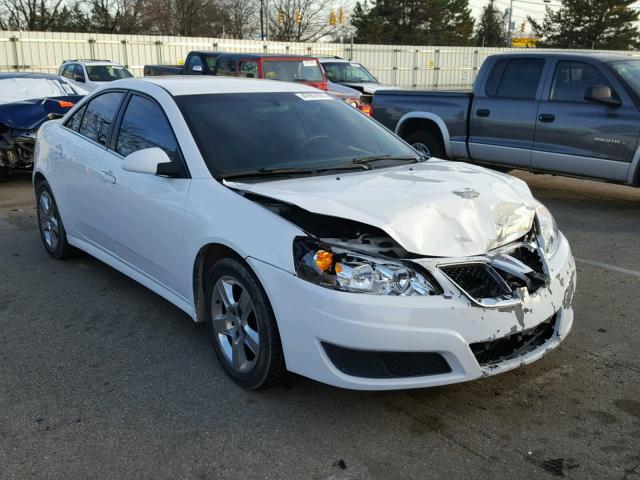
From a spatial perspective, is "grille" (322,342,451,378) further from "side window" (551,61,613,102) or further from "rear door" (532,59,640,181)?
"side window" (551,61,613,102)

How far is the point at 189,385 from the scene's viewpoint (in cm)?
362

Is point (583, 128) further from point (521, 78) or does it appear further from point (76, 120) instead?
point (76, 120)

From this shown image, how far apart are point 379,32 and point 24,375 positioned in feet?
200

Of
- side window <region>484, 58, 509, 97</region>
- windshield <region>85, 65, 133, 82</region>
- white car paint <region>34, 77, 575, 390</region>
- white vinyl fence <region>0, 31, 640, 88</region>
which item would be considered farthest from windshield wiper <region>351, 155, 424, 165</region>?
white vinyl fence <region>0, 31, 640, 88</region>

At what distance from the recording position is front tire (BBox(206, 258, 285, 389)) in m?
3.27

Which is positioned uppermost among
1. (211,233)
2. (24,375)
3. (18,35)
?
(18,35)

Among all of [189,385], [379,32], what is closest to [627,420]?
[189,385]

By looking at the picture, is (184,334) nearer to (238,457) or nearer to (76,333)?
(76,333)

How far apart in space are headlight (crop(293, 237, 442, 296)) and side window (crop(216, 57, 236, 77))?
483 inches

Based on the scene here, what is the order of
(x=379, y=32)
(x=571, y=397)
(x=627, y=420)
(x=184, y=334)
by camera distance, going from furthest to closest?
(x=379, y=32) < (x=184, y=334) < (x=571, y=397) < (x=627, y=420)

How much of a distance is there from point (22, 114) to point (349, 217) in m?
8.12

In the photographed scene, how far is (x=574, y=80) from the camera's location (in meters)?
8.05

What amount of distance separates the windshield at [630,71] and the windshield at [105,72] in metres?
14.8

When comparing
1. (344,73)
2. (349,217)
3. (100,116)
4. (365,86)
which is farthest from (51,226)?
(344,73)
